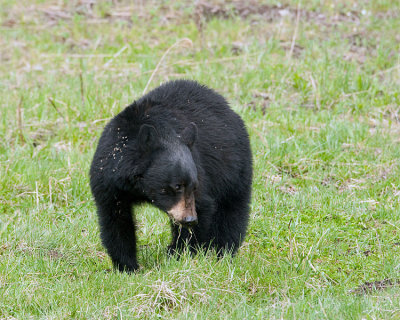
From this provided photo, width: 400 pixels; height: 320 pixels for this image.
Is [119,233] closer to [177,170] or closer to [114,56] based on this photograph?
[177,170]

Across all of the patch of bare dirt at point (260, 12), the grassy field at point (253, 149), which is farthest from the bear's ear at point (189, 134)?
the patch of bare dirt at point (260, 12)

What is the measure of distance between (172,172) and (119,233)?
0.74 metres

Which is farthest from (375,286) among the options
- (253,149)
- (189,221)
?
(253,149)

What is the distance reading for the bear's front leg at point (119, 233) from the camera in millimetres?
4688

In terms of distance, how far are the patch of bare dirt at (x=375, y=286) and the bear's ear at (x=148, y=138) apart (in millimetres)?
1756

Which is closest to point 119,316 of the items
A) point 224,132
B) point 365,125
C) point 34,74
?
point 224,132

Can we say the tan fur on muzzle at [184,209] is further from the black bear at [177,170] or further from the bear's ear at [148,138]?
the bear's ear at [148,138]

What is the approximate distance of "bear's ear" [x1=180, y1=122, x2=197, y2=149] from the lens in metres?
4.46

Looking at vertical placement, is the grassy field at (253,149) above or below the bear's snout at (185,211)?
below

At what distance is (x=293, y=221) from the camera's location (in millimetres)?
5668

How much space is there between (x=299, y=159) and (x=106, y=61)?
434cm

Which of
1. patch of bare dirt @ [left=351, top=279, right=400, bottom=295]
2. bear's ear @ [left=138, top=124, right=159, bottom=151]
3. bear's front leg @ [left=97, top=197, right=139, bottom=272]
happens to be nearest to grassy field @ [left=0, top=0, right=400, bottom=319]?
patch of bare dirt @ [left=351, top=279, right=400, bottom=295]

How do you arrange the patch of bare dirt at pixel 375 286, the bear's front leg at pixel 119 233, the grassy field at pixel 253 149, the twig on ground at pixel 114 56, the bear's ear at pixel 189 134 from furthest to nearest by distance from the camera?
the twig on ground at pixel 114 56 → the bear's front leg at pixel 119 233 → the bear's ear at pixel 189 134 → the patch of bare dirt at pixel 375 286 → the grassy field at pixel 253 149

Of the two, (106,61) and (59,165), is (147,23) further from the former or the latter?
(59,165)
